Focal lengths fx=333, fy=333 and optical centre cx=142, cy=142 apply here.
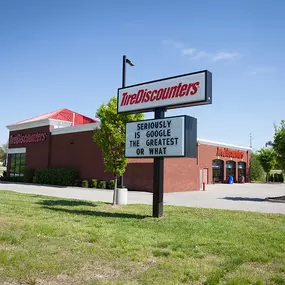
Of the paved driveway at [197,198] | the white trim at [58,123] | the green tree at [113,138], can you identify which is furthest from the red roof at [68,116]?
the green tree at [113,138]

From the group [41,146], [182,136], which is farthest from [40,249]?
[41,146]

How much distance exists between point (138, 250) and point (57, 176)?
27.2 m

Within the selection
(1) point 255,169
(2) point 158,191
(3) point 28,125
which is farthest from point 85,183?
(1) point 255,169

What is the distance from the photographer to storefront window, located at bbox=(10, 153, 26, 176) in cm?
4031

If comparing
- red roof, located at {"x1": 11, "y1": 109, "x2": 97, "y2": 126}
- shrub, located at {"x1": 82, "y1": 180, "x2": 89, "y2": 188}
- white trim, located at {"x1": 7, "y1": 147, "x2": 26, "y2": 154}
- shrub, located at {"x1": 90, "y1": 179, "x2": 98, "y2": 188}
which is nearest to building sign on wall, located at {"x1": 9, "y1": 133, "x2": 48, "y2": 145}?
white trim, located at {"x1": 7, "y1": 147, "x2": 26, "y2": 154}

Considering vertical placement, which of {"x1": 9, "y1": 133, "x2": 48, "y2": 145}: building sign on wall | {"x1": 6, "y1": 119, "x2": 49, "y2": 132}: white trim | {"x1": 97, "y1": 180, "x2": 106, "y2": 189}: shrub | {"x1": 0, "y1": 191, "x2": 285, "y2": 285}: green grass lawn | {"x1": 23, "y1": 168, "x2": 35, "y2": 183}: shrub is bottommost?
{"x1": 0, "y1": 191, "x2": 285, "y2": 285}: green grass lawn

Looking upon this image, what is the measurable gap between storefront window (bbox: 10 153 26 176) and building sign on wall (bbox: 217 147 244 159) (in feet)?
78.7

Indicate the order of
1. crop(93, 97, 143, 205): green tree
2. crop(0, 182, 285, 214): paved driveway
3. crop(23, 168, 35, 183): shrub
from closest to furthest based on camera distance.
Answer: crop(93, 97, 143, 205): green tree
crop(0, 182, 285, 214): paved driveway
crop(23, 168, 35, 183): shrub

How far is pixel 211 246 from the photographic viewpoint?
25.1 ft

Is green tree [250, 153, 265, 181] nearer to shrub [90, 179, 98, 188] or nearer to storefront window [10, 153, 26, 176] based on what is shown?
shrub [90, 179, 98, 188]

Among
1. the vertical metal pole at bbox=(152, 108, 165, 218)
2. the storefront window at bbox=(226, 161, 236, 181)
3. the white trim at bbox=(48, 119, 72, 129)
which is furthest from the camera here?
the storefront window at bbox=(226, 161, 236, 181)

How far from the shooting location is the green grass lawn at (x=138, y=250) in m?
5.43

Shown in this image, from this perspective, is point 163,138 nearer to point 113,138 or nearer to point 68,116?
point 113,138

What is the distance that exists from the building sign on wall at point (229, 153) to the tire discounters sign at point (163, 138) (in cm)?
3006
